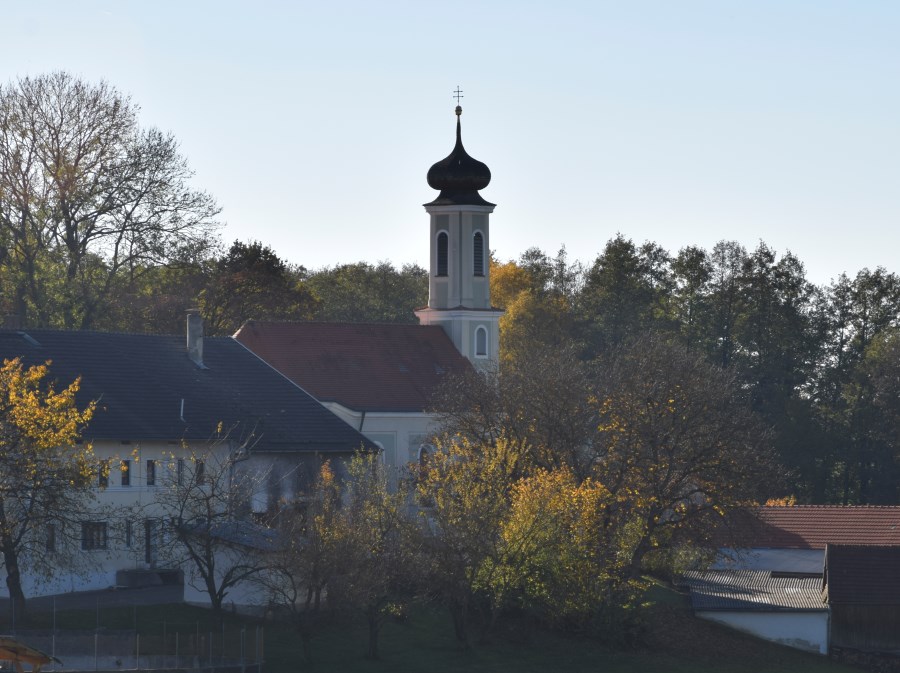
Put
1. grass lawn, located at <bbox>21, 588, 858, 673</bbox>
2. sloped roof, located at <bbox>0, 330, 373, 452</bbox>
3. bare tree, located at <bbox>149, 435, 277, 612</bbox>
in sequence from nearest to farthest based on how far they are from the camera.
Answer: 1. bare tree, located at <bbox>149, 435, 277, 612</bbox>
2. grass lawn, located at <bbox>21, 588, 858, 673</bbox>
3. sloped roof, located at <bbox>0, 330, 373, 452</bbox>

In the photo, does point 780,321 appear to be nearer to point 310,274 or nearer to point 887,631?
point 310,274

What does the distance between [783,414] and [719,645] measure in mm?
37400

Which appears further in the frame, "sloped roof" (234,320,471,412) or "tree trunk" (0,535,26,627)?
"sloped roof" (234,320,471,412)

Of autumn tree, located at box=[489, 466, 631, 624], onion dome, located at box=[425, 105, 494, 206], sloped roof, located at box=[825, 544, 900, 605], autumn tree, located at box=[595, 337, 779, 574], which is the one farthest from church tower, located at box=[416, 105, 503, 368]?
autumn tree, located at box=[489, 466, 631, 624]

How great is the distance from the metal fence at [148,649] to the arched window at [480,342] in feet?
103

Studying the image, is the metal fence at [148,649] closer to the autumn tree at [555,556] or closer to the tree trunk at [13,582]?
the tree trunk at [13,582]

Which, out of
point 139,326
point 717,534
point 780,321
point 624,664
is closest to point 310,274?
point 780,321

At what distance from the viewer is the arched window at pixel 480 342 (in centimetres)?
7144

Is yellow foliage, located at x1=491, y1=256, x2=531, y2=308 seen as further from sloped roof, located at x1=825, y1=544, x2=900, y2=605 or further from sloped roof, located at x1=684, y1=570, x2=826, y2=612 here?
sloped roof, located at x1=825, y1=544, x2=900, y2=605

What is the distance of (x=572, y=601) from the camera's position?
47031 mm

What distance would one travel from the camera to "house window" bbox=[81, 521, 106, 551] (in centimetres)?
4719

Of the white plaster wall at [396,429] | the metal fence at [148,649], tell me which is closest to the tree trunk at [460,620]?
the metal fence at [148,649]

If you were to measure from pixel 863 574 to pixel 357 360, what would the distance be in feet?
69.8

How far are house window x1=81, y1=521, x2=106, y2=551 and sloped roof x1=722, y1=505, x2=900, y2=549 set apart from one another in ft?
78.2
